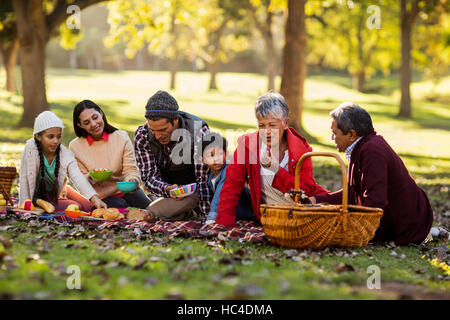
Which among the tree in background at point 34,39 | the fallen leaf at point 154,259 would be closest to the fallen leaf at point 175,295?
the fallen leaf at point 154,259

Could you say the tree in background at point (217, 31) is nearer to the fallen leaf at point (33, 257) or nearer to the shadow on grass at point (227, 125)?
the shadow on grass at point (227, 125)

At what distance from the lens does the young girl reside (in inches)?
303

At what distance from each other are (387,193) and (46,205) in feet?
14.5

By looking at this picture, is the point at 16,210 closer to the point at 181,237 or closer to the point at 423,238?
the point at 181,237

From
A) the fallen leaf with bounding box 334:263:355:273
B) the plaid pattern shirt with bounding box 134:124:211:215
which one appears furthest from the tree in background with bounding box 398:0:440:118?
the fallen leaf with bounding box 334:263:355:273

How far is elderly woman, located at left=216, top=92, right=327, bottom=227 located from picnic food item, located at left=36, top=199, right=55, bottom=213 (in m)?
2.28

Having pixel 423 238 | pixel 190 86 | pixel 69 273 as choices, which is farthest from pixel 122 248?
pixel 190 86

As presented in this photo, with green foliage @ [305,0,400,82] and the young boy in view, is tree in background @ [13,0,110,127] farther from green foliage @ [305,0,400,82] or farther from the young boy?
green foliage @ [305,0,400,82]

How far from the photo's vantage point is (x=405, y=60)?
31.0m

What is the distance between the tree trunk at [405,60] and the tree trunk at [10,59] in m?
20.2

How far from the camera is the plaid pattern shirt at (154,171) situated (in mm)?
7828

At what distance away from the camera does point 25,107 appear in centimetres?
2038

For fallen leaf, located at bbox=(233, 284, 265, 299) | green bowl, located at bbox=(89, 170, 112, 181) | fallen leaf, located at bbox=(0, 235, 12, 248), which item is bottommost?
fallen leaf, located at bbox=(233, 284, 265, 299)
